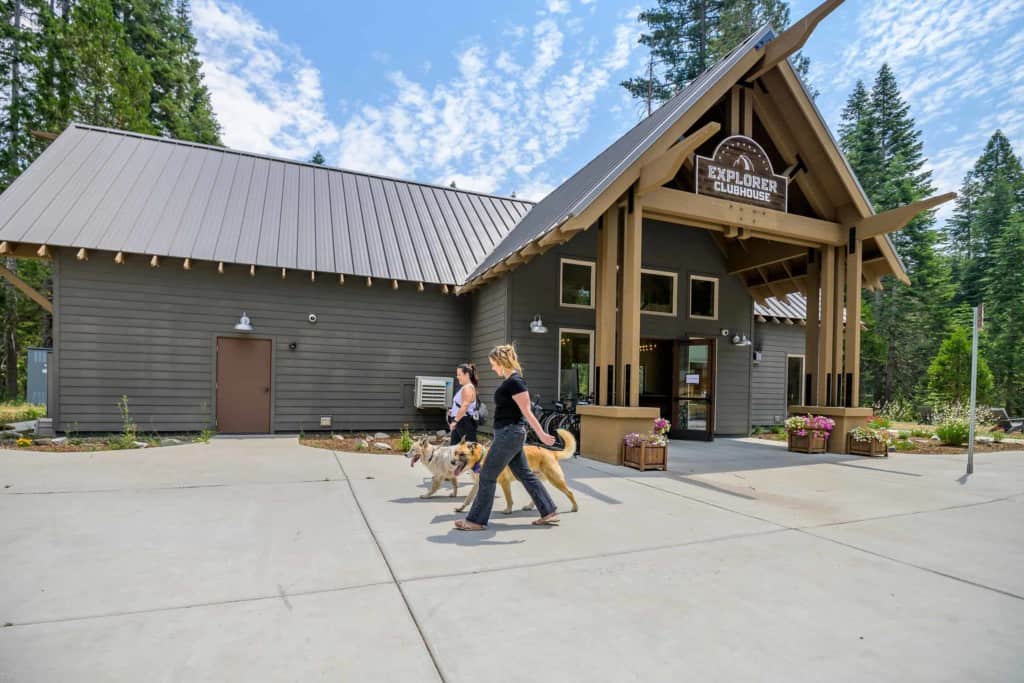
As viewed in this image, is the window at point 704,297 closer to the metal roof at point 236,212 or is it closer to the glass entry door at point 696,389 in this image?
the glass entry door at point 696,389

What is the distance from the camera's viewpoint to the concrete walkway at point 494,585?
82.2 inches

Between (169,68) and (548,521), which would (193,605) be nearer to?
(548,521)

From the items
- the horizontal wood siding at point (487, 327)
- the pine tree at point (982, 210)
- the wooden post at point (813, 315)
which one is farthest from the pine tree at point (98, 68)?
the pine tree at point (982, 210)

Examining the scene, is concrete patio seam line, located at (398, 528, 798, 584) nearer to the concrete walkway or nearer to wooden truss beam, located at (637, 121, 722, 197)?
the concrete walkway

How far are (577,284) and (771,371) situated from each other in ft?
22.7

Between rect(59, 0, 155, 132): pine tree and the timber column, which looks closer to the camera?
the timber column

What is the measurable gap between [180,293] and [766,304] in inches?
530

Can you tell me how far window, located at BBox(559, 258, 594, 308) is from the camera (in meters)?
10.2

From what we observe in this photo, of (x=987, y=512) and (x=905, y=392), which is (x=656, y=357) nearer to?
(x=987, y=512)

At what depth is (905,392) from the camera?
88.0 feet

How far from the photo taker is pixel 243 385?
32.6ft

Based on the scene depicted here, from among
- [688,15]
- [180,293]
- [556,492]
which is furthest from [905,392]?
[180,293]

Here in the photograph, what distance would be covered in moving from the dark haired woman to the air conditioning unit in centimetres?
425

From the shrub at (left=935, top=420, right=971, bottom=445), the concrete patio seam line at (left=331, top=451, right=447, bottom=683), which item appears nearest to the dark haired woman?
the concrete patio seam line at (left=331, top=451, right=447, bottom=683)
